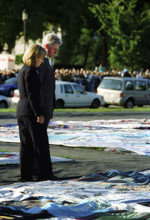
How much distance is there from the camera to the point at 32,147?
7.76 metres

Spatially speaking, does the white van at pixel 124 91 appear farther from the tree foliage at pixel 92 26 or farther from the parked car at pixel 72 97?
the tree foliage at pixel 92 26

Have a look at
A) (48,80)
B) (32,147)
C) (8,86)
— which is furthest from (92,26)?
(32,147)

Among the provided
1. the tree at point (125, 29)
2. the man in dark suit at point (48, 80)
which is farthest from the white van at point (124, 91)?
the man in dark suit at point (48, 80)

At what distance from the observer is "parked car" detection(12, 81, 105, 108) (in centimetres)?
2817

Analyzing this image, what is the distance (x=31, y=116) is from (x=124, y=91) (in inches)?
856

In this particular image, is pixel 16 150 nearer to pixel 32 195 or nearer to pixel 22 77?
pixel 22 77

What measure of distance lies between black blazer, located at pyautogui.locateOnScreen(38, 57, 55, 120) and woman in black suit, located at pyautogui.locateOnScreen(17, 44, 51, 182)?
0.35 metres

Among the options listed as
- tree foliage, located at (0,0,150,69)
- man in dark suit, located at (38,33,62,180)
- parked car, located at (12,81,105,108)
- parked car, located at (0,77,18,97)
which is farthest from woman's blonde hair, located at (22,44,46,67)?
parked car, located at (0,77,18,97)

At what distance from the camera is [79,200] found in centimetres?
611

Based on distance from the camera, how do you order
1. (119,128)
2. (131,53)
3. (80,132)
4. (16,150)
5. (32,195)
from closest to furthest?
(32,195) → (16,150) → (80,132) → (119,128) → (131,53)

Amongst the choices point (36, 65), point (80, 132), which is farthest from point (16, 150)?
point (36, 65)

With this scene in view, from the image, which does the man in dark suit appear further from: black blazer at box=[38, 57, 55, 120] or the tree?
the tree

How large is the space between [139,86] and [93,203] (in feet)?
81.2

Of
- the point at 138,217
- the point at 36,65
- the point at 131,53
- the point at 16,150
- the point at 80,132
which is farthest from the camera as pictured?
the point at 131,53
